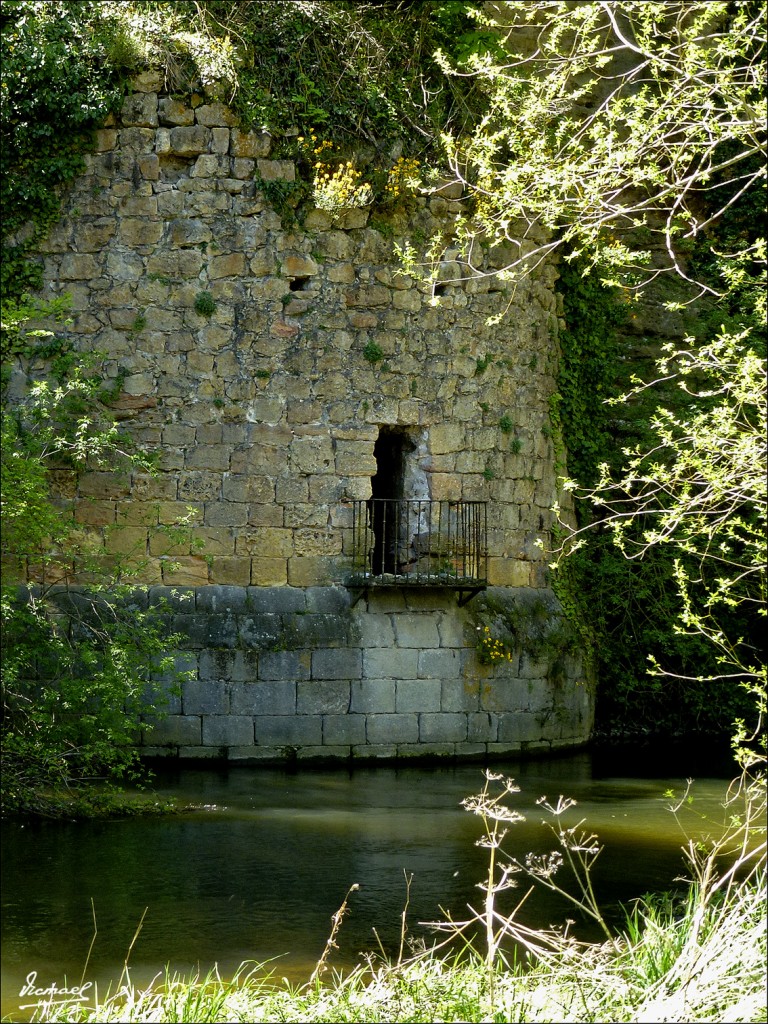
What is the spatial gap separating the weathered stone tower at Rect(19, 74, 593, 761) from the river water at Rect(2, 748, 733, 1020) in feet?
2.49

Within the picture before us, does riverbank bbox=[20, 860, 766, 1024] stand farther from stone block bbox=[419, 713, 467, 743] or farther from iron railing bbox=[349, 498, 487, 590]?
iron railing bbox=[349, 498, 487, 590]

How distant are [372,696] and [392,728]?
0.32m

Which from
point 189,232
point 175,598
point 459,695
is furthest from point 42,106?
point 459,695

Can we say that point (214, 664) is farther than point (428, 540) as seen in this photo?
No

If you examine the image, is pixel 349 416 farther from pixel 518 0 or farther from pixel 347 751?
pixel 518 0

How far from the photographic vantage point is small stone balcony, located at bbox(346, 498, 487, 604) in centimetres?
1070

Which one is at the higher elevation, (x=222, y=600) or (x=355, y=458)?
(x=355, y=458)

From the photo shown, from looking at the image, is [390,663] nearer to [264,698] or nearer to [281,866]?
[264,698]

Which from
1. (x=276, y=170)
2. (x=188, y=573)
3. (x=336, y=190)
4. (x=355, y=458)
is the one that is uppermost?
(x=276, y=170)

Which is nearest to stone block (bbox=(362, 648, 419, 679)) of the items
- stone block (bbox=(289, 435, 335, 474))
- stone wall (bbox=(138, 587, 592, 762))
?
stone wall (bbox=(138, 587, 592, 762))

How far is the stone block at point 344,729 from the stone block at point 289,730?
55 millimetres

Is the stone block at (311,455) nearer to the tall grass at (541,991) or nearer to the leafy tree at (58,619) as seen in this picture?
the leafy tree at (58,619)

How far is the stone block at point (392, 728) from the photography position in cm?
1054

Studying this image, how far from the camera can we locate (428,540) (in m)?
11.0
